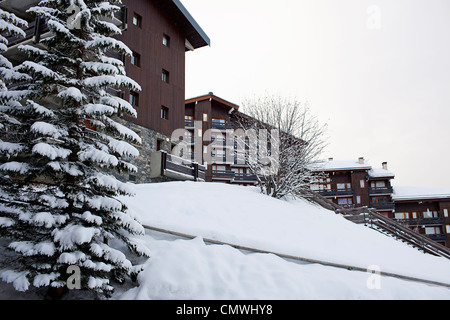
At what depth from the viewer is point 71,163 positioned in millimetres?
5637

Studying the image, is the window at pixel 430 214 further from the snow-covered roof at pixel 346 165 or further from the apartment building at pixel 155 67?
the apartment building at pixel 155 67

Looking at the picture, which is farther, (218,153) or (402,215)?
(218,153)

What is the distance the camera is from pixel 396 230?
49.7 ft

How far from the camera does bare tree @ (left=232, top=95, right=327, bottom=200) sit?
17.0 meters

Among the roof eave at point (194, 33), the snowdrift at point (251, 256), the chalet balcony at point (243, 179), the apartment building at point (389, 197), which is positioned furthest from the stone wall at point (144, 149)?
the apartment building at point (389, 197)

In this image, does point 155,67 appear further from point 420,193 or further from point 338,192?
point 420,193

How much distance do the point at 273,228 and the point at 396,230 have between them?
8197 mm

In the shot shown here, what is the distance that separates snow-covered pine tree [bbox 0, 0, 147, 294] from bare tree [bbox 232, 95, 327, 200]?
1181 centimetres

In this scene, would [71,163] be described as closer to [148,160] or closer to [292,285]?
[292,285]

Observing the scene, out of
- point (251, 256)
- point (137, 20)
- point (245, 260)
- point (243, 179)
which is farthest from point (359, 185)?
point (245, 260)

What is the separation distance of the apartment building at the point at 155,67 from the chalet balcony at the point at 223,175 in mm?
18318

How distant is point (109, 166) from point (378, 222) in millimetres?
14402

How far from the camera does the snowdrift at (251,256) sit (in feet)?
18.2
